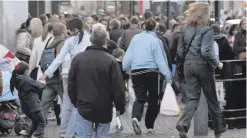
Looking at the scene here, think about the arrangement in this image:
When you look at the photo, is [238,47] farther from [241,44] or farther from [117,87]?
[117,87]

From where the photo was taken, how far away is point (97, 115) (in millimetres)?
8125

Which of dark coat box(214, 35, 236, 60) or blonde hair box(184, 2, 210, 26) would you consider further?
dark coat box(214, 35, 236, 60)

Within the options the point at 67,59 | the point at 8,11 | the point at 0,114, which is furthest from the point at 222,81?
the point at 8,11

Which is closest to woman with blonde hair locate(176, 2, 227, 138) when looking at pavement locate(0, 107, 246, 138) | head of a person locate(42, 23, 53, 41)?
pavement locate(0, 107, 246, 138)

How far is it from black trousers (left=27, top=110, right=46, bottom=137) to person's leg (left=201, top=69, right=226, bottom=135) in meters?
2.34

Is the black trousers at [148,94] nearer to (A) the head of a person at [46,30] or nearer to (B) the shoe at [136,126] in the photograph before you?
(B) the shoe at [136,126]

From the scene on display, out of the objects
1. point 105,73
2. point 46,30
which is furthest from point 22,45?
point 105,73

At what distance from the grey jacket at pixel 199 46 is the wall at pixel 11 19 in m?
6.63

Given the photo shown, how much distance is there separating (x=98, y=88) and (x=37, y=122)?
319 centimetres

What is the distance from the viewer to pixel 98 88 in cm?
812

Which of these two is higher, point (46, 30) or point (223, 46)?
point (46, 30)

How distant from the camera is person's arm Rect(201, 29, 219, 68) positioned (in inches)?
396

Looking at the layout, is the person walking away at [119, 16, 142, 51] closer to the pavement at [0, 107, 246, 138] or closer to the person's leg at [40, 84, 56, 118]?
the pavement at [0, 107, 246, 138]

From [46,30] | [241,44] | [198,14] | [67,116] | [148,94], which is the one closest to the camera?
[198,14]
